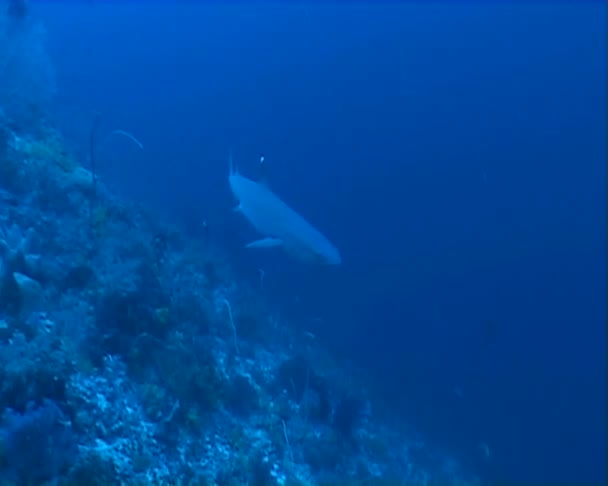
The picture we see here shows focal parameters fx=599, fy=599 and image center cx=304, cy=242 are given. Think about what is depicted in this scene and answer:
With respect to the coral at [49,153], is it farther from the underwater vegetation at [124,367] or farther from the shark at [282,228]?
the shark at [282,228]

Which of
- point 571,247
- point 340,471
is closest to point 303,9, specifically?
point 571,247

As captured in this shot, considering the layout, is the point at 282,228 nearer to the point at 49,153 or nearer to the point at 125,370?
the point at 125,370

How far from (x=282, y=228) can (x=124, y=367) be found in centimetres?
268

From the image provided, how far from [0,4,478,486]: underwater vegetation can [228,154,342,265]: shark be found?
171 cm

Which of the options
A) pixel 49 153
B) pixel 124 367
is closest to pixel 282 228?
pixel 124 367

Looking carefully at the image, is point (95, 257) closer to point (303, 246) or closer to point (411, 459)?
point (303, 246)

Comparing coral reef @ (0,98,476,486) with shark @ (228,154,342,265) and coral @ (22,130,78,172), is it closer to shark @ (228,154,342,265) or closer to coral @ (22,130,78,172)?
coral @ (22,130,78,172)

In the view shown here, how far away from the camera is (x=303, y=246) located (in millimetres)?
8086

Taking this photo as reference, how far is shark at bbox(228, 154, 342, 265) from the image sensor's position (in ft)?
26.5

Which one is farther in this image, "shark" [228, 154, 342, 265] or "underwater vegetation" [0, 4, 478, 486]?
"shark" [228, 154, 342, 265]

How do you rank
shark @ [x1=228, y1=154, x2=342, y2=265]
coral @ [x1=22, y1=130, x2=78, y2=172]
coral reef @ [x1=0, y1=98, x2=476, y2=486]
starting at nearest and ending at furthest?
1. coral reef @ [x1=0, y1=98, x2=476, y2=486]
2. shark @ [x1=228, y1=154, x2=342, y2=265]
3. coral @ [x1=22, y1=130, x2=78, y2=172]

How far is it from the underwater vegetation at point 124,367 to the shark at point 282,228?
1.71 metres

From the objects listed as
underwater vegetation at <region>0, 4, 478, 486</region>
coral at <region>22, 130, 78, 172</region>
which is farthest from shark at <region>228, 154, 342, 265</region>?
coral at <region>22, 130, 78, 172</region>

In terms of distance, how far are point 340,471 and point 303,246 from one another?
15.9 feet
